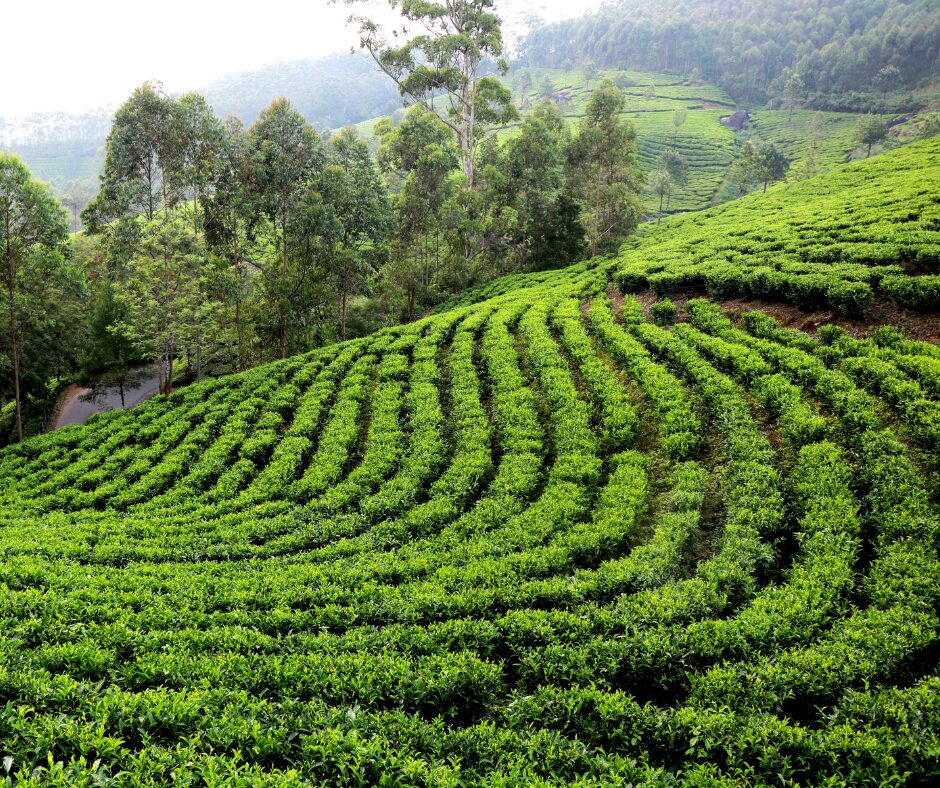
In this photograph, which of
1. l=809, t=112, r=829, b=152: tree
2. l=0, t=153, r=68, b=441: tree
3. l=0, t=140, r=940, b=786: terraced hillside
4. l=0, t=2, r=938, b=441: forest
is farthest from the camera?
l=809, t=112, r=829, b=152: tree

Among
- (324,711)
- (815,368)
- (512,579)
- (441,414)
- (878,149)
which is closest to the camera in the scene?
(324,711)

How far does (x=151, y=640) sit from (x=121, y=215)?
27836mm

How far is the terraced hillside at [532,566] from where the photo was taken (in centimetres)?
558

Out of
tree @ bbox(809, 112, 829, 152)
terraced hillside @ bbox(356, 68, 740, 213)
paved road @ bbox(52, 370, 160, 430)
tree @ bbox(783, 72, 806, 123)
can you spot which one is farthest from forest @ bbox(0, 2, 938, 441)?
tree @ bbox(783, 72, 806, 123)

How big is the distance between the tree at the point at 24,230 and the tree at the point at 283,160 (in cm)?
862

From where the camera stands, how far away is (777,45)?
138 m

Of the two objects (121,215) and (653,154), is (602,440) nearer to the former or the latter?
(121,215)

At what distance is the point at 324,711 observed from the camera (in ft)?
19.9

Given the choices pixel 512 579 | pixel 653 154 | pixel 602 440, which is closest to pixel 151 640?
pixel 512 579

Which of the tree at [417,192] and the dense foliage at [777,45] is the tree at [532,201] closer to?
the tree at [417,192]

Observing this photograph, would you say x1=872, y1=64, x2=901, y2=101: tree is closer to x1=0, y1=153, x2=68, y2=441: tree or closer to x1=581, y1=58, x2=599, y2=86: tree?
x1=581, y1=58, x2=599, y2=86: tree

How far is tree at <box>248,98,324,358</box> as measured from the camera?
84.4ft

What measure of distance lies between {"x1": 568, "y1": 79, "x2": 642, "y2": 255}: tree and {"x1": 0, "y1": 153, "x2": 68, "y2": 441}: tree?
31027mm

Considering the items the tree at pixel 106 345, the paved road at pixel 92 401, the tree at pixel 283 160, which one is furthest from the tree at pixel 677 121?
the tree at pixel 106 345
